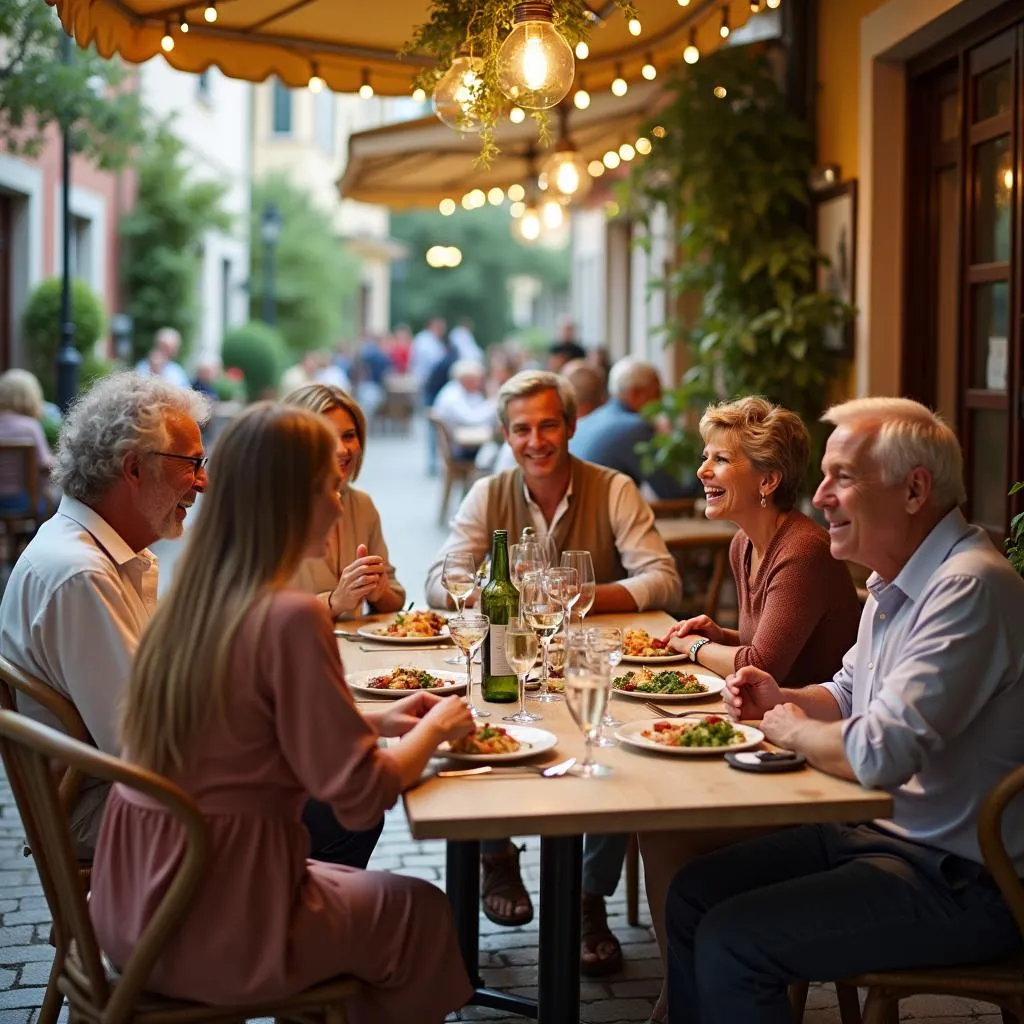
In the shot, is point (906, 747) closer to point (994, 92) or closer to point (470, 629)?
point (470, 629)

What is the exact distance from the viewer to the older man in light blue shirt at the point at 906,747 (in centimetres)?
244

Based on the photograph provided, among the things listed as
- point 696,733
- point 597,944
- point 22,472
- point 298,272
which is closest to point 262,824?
point 696,733

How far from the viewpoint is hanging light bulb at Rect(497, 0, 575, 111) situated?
11.9ft

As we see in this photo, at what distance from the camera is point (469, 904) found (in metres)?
3.44

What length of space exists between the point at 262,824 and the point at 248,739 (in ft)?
0.47

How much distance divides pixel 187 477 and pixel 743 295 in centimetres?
427

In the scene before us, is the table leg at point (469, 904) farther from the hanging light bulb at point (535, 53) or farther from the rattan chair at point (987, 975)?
the hanging light bulb at point (535, 53)

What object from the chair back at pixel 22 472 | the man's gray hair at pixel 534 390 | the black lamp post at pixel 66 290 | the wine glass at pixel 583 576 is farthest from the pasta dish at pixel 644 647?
the black lamp post at pixel 66 290

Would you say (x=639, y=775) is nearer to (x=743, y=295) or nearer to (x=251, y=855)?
(x=251, y=855)

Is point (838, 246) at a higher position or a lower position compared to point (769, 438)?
higher

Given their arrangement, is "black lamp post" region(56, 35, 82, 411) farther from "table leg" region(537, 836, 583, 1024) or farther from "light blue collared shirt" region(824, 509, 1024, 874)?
"light blue collared shirt" region(824, 509, 1024, 874)

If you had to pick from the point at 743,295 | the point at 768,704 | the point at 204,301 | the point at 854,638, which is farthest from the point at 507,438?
the point at 204,301

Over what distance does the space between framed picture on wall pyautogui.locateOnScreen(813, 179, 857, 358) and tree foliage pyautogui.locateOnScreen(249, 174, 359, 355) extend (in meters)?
20.5

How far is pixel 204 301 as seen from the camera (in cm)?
2152
